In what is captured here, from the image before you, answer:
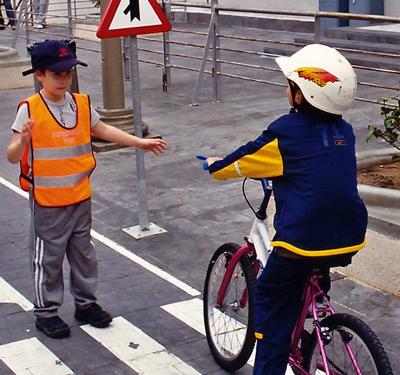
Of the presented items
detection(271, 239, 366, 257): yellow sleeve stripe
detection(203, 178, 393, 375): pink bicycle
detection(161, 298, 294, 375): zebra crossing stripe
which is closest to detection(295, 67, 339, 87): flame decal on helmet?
detection(271, 239, 366, 257): yellow sleeve stripe

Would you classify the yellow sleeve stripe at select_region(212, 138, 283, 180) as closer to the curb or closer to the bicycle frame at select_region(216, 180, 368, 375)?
the bicycle frame at select_region(216, 180, 368, 375)

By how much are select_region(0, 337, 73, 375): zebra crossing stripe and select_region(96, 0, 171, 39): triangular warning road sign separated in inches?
101

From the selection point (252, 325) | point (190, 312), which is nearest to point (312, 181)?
point (252, 325)

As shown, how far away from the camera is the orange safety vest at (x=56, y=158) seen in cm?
530

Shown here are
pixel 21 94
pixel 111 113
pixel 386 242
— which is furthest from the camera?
pixel 21 94

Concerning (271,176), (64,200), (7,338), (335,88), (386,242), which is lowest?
(7,338)

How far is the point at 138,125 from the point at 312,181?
3.57 meters

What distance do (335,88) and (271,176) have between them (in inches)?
19.0

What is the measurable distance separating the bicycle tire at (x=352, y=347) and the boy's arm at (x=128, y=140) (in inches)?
68.5

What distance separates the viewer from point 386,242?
6.10 metres

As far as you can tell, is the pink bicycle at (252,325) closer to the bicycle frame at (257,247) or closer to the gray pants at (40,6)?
the bicycle frame at (257,247)

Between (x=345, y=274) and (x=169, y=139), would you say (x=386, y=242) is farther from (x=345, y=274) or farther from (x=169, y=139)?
(x=169, y=139)

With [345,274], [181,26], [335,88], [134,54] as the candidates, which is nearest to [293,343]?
[335,88]

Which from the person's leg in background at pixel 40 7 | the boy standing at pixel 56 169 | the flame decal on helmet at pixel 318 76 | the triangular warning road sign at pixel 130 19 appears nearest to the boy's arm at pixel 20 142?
the boy standing at pixel 56 169
